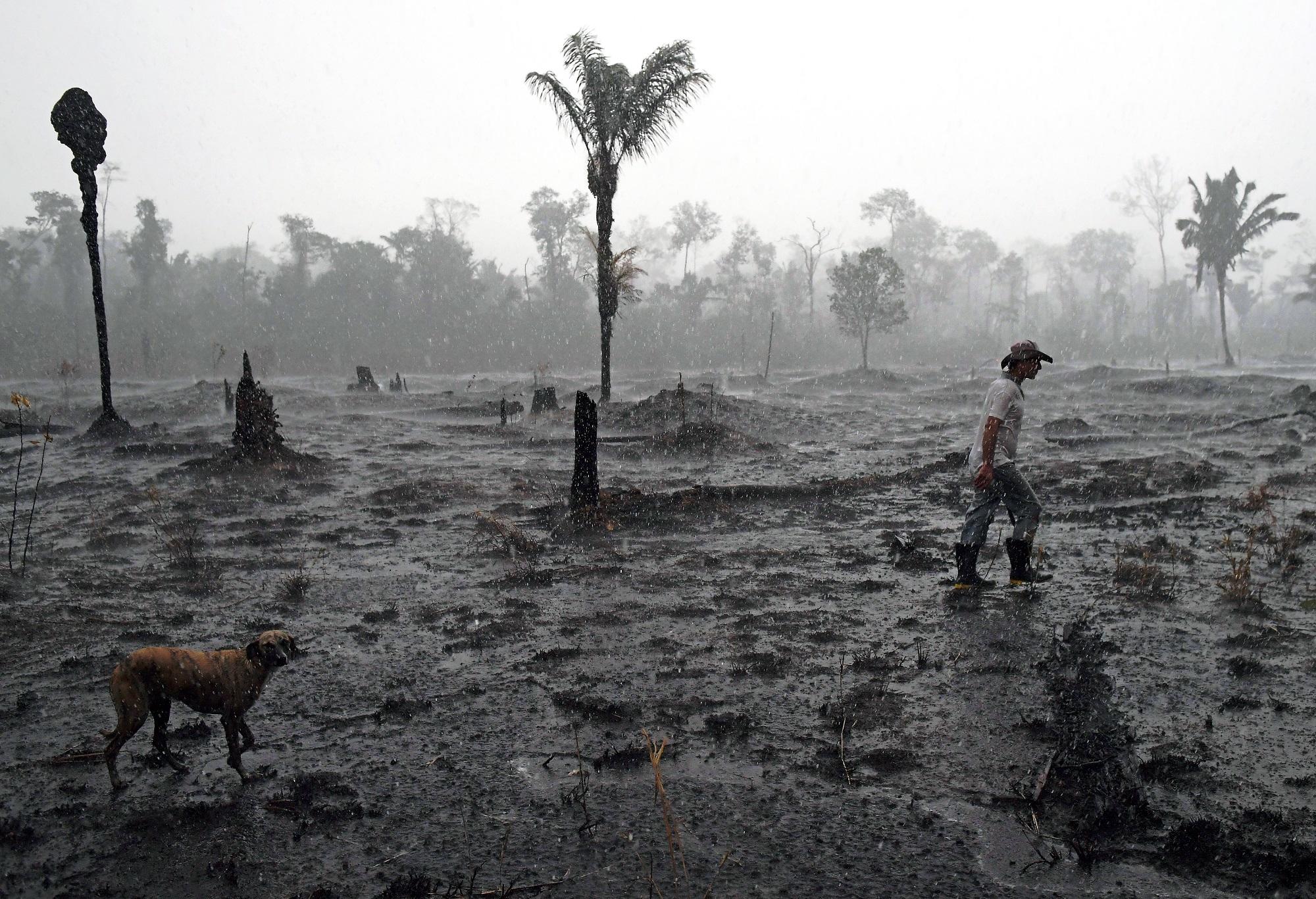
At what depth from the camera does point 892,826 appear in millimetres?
3086

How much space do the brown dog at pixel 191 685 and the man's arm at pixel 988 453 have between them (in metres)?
4.57

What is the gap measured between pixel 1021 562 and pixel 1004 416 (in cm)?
113

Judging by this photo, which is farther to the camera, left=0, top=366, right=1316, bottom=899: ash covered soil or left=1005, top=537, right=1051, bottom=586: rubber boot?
left=1005, top=537, right=1051, bottom=586: rubber boot

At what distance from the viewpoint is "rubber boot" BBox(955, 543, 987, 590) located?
5.89m

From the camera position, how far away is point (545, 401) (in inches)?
834

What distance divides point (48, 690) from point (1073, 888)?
5.18 meters

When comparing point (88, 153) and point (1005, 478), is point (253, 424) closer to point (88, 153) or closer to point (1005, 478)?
point (88, 153)

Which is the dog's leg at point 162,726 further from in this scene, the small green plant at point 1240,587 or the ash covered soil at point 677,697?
the small green plant at point 1240,587

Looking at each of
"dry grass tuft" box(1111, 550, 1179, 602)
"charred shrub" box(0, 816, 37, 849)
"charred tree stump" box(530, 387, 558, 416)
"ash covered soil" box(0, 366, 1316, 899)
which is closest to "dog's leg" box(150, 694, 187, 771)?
"ash covered soil" box(0, 366, 1316, 899)

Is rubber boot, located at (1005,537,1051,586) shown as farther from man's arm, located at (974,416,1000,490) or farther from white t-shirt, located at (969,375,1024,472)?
white t-shirt, located at (969,375,1024,472)

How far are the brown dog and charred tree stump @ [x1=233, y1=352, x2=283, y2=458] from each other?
8.84 m

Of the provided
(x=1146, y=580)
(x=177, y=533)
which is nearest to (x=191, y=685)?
(x=177, y=533)

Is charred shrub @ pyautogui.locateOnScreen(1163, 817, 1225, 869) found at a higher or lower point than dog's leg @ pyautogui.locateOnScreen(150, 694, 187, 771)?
lower

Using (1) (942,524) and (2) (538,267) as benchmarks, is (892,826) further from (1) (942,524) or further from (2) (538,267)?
(2) (538,267)
